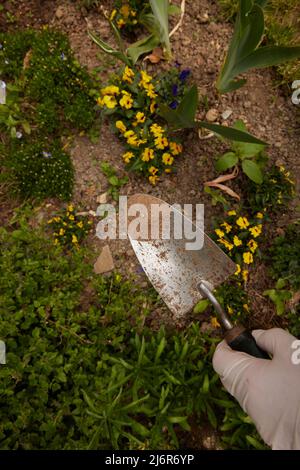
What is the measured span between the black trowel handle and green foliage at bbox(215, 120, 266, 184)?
931 mm

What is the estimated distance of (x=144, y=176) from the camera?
102 inches

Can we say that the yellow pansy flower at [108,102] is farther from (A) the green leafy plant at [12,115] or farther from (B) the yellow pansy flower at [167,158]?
(A) the green leafy plant at [12,115]

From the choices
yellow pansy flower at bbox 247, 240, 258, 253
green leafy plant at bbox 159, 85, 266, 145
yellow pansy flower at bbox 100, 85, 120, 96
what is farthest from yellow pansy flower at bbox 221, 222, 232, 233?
yellow pansy flower at bbox 100, 85, 120, 96

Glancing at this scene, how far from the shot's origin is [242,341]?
190 centimetres

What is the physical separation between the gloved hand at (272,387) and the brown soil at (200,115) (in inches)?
21.2

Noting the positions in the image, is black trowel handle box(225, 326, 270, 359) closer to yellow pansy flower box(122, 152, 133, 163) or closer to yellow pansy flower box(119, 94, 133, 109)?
yellow pansy flower box(122, 152, 133, 163)

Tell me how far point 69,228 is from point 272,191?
4.18 feet

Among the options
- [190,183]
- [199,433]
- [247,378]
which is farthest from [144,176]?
[199,433]

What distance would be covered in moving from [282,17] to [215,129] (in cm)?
150

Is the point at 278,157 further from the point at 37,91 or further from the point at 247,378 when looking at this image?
the point at 37,91

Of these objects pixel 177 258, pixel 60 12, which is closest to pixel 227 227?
pixel 177 258

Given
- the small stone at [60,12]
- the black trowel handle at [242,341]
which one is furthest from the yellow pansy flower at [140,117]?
the black trowel handle at [242,341]

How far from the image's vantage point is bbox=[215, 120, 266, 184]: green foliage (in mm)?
2361

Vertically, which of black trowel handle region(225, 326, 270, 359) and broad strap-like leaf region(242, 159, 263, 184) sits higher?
broad strap-like leaf region(242, 159, 263, 184)
